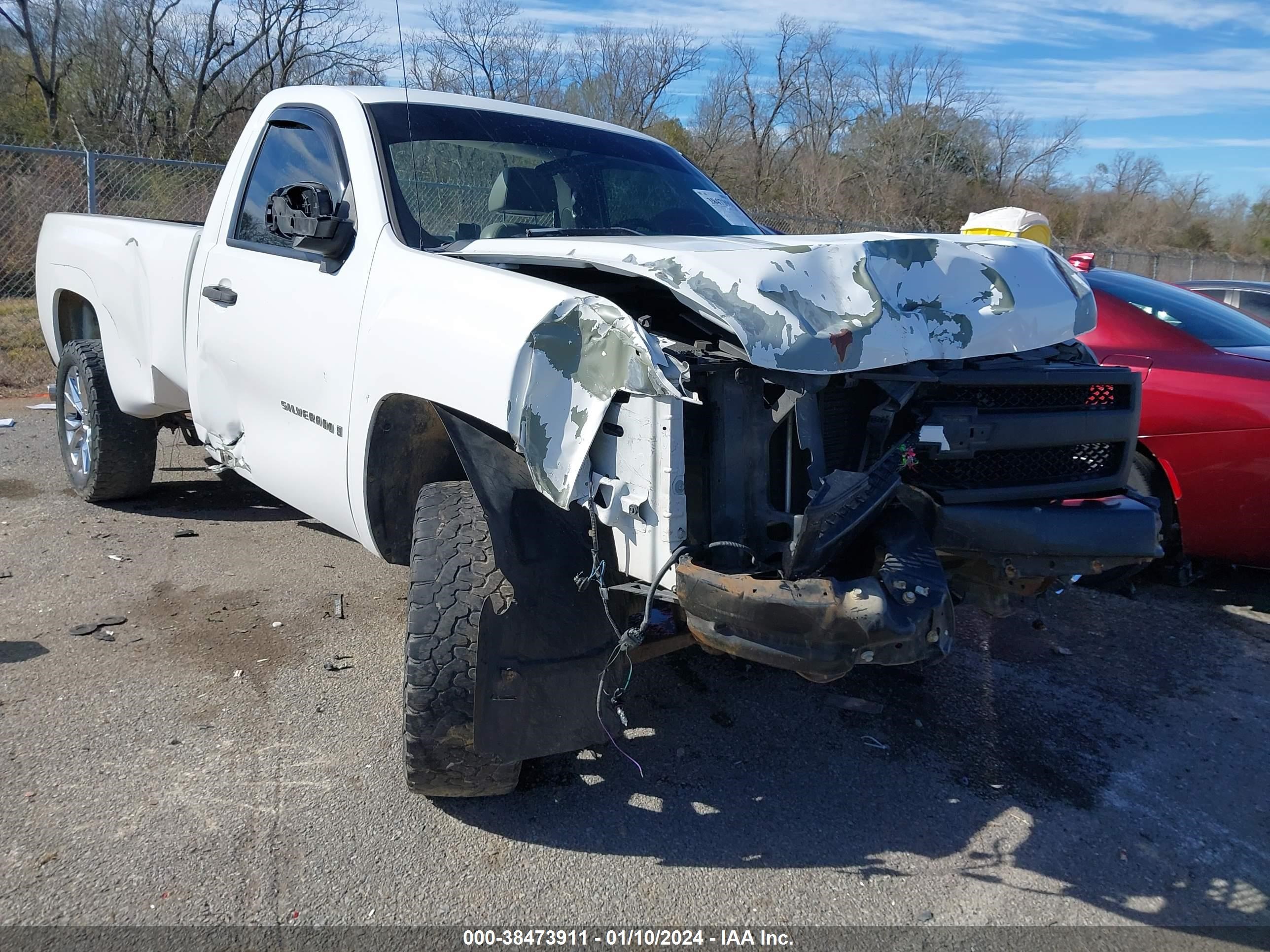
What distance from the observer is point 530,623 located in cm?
268

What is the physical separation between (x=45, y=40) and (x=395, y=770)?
26.4 metres

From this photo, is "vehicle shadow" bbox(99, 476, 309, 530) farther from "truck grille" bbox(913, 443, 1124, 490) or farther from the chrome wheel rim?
"truck grille" bbox(913, 443, 1124, 490)

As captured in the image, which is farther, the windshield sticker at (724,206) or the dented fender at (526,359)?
the windshield sticker at (724,206)

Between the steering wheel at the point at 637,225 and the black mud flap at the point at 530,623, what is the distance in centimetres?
141

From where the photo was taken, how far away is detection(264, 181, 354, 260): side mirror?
3.22 meters

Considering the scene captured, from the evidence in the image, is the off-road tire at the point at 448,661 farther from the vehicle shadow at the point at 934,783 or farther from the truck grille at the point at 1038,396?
the truck grille at the point at 1038,396

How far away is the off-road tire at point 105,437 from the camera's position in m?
5.20

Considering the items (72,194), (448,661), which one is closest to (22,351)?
(72,194)

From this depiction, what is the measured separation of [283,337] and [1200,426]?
3.99m

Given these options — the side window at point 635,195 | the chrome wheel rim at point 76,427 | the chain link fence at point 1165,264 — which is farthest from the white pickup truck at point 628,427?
the chain link fence at point 1165,264

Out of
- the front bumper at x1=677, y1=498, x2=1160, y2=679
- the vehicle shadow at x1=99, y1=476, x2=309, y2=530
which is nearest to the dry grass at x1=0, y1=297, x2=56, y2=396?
the vehicle shadow at x1=99, y1=476, x2=309, y2=530

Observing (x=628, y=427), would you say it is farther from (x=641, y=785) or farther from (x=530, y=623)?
(x=641, y=785)

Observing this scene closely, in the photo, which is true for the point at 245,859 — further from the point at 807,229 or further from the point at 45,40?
the point at 45,40

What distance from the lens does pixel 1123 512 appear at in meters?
2.95
